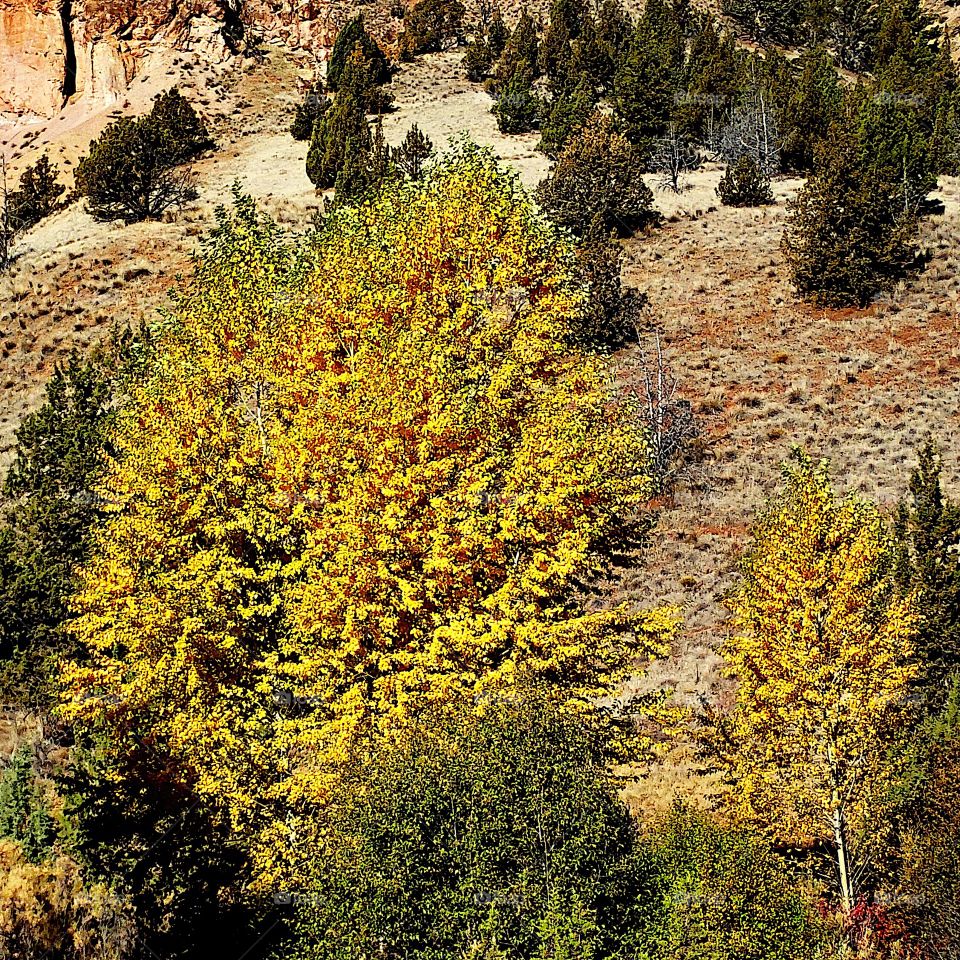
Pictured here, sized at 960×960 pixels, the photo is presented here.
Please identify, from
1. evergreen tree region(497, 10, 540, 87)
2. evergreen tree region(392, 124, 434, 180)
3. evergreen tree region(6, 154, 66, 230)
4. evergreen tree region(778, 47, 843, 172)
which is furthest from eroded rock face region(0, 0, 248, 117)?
evergreen tree region(778, 47, 843, 172)

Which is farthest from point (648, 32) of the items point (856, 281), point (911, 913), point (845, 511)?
point (911, 913)

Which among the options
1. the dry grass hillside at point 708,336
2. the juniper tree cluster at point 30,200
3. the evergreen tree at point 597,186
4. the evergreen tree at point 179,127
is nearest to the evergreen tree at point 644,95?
the dry grass hillside at point 708,336

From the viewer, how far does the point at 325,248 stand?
65.4ft

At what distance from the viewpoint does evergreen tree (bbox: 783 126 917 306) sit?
155 feet

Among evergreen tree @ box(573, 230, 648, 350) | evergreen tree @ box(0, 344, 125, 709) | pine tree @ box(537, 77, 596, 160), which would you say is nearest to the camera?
evergreen tree @ box(0, 344, 125, 709)

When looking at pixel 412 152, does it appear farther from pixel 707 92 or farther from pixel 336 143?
pixel 707 92

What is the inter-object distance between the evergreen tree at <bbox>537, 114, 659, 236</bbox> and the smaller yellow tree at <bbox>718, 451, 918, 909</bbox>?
34059 millimetres

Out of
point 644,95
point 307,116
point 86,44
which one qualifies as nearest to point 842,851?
point 644,95

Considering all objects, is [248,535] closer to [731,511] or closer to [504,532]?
[504,532]

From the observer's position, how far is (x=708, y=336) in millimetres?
47750

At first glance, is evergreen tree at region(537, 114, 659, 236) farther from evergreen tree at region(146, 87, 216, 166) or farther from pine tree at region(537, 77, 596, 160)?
evergreen tree at region(146, 87, 216, 166)

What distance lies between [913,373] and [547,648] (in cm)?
3224

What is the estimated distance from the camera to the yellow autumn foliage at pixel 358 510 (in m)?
15.4

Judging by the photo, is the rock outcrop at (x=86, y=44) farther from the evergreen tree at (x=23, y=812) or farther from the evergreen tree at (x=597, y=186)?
the evergreen tree at (x=23, y=812)
